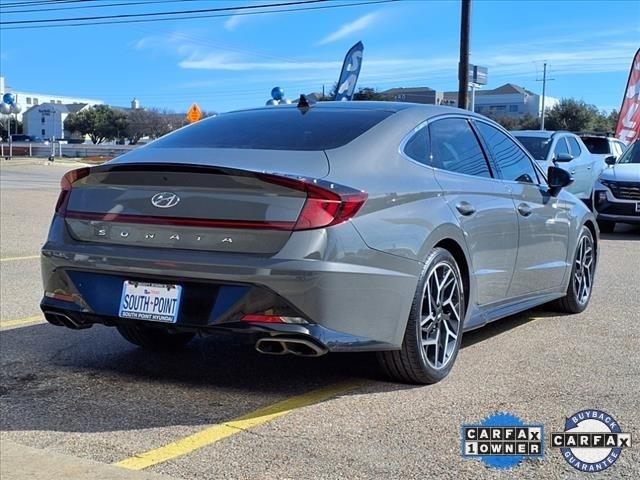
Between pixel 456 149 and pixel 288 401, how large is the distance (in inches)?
78.6

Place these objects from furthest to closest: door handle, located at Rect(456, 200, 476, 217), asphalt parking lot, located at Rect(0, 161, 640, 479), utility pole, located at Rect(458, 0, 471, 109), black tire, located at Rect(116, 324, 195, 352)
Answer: utility pole, located at Rect(458, 0, 471, 109) → black tire, located at Rect(116, 324, 195, 352) → door handle, located at Rect(456, 200, 476, 217) → asphalt parking lot, located at Rect(0, 161, 640, 479)

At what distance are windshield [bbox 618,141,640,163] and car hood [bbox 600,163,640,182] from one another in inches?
24.9

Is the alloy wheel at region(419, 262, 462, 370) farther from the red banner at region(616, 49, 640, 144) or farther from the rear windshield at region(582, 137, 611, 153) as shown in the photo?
the red banner at region(616, 49, 640, 144)

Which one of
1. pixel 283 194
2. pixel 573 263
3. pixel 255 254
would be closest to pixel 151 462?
pixel 255 254

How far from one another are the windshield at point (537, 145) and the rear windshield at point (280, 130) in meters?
9.24

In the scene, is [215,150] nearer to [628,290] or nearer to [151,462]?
[151,462]

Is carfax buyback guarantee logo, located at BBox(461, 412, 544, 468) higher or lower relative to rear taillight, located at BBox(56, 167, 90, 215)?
lower

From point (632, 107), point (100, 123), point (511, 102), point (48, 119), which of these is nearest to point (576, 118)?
point (511, 102)

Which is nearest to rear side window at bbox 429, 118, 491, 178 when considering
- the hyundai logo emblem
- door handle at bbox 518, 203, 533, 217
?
door handle at bbox 518, 203, 533, 217

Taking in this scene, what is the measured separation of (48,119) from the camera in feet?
382

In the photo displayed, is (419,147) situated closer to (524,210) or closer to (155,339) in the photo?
(524,210)

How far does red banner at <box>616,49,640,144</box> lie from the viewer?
86.5 ft

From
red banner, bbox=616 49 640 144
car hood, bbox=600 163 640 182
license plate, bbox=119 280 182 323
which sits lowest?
license plate, bbox=119 280 182 323

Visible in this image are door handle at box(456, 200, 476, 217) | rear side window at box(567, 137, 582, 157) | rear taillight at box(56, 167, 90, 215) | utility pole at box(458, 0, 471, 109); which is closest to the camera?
rear taillight at box(56, 167, 90, 215)
